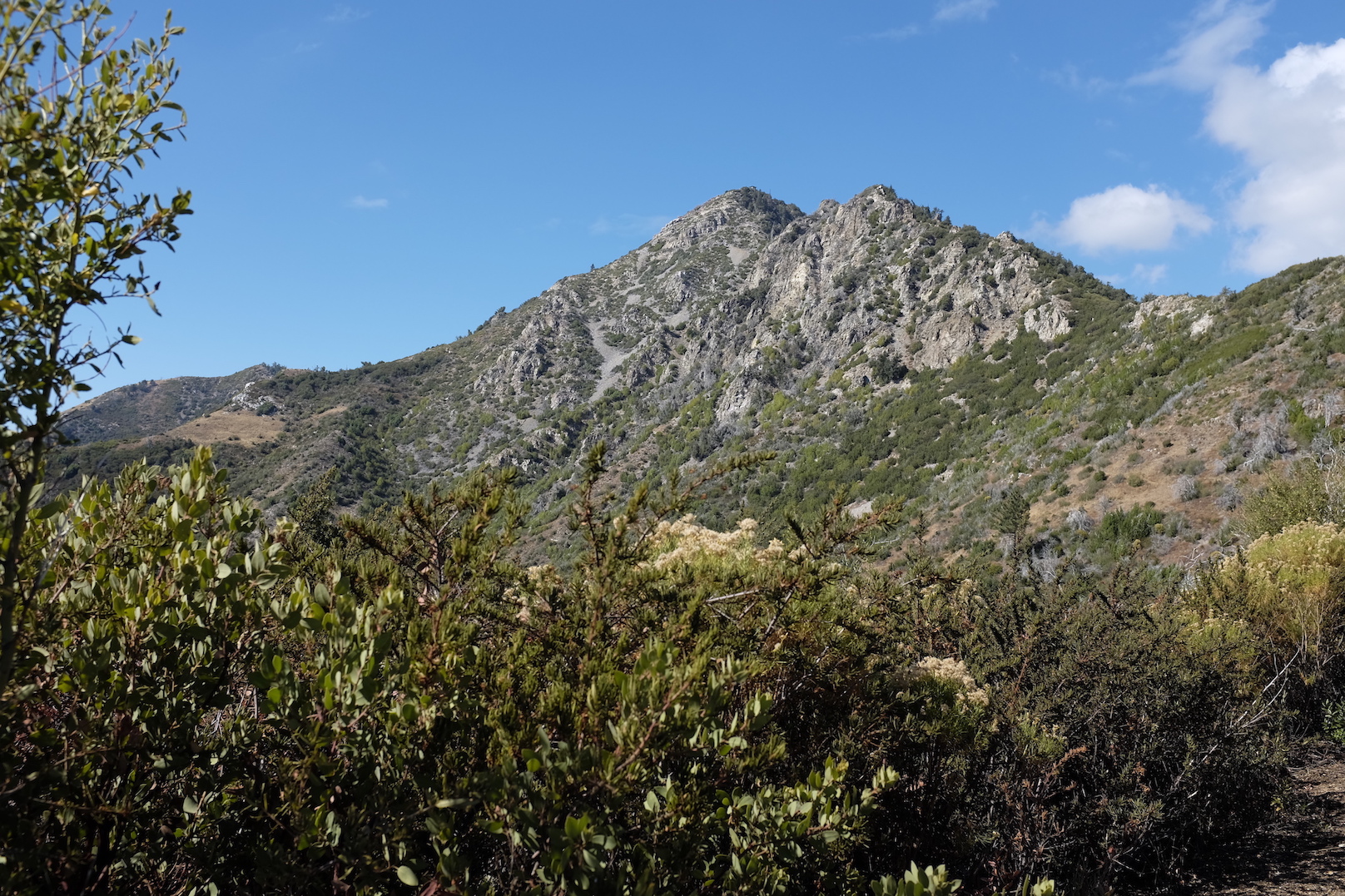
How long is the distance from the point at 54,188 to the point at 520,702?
2.12m

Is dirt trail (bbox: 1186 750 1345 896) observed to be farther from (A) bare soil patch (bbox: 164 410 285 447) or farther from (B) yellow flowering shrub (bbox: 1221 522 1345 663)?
(A) bare soil patch (bbox: 164 410 285 447)

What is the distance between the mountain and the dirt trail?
551 cm

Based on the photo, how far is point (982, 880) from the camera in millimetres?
6145

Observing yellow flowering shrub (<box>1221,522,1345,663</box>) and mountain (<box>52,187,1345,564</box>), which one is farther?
mountain (<box>52,187,1345,564</box>)

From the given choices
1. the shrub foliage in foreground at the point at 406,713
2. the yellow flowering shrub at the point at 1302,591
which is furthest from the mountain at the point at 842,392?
the yellow flowering shrub at the point at 1302,591

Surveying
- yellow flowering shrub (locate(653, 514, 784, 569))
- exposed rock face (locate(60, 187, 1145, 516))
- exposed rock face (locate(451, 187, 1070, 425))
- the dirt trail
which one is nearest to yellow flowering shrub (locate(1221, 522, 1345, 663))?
the dirt trail

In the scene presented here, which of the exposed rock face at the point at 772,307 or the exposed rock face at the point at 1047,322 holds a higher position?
the exposed rock face at the point at 772,307

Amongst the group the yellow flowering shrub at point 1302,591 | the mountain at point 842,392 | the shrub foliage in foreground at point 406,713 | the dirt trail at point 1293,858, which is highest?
the mountain at point 842,392

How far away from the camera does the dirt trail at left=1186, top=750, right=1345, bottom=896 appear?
650 cm

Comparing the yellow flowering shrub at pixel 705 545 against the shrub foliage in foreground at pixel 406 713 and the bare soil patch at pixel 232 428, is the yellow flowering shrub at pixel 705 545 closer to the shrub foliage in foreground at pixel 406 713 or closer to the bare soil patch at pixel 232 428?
the shrub foliage in foreground at pixel 406 713

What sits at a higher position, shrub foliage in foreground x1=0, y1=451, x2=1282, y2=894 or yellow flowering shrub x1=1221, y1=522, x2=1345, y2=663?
shrub foliage in foreground x1=0, y1=451, x2=1282, y2=894

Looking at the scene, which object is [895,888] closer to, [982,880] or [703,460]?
[982,880]

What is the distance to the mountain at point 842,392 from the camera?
23906 millimetres

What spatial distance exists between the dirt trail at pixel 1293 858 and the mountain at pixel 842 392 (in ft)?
18.1
